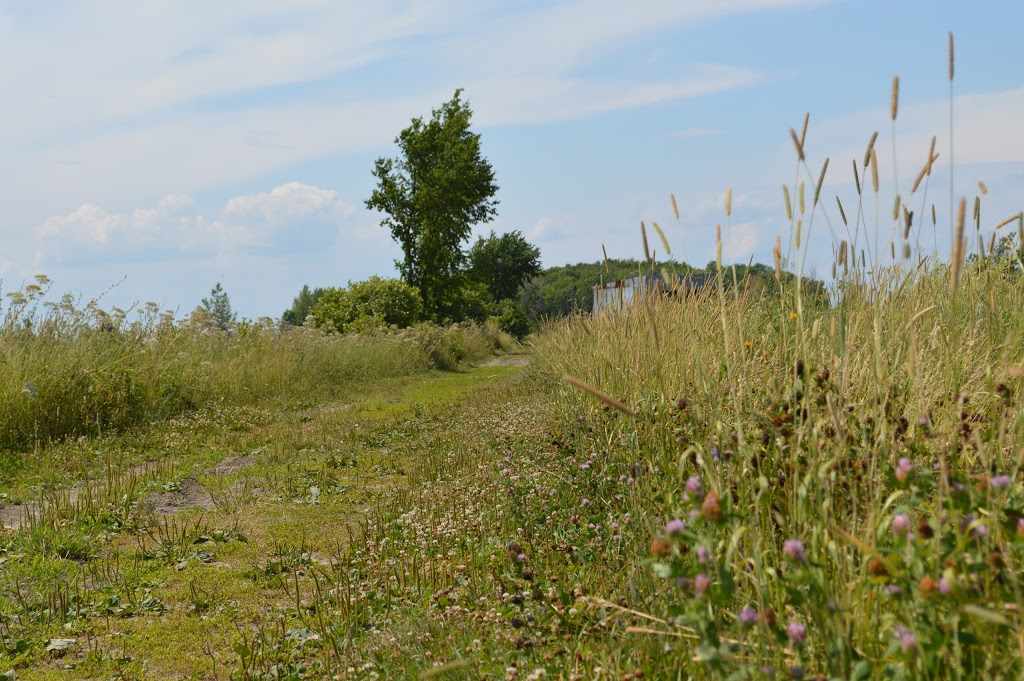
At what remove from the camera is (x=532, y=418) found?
791cm

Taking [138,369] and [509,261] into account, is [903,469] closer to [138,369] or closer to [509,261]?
[138,369]

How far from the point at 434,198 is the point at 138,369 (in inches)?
845

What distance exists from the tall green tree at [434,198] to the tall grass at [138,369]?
584 inches

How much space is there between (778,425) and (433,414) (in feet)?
26.8

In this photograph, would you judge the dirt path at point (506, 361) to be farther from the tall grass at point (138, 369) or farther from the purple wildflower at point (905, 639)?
the purple wildflower at point (905, 639)

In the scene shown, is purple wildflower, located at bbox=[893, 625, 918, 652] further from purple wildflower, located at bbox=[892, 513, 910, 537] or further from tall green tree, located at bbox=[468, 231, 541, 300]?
tall green tree, located at bbox=[468, 231, 541, 300]

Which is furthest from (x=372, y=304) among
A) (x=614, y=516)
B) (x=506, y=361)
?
(x=614, y=516)

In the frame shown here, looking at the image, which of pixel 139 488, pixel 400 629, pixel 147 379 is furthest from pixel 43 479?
pixel 400 629

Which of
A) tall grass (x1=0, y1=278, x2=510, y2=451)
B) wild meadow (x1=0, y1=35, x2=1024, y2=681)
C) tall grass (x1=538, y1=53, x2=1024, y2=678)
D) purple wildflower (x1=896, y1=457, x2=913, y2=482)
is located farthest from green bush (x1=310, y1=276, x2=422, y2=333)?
purple wildflower (x1=896, y1=457, x2=913, y2=482)

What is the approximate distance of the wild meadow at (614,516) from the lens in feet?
6.11

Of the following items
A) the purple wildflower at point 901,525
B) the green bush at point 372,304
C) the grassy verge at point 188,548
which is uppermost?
the green bush at point 372,304

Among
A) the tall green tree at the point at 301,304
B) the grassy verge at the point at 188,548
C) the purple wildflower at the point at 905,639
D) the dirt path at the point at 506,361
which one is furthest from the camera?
the tall green tree at the point at 301,304

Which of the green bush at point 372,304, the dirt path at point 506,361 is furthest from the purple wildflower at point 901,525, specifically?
the green bush at point 372,304

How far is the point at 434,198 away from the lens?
1196 inches
